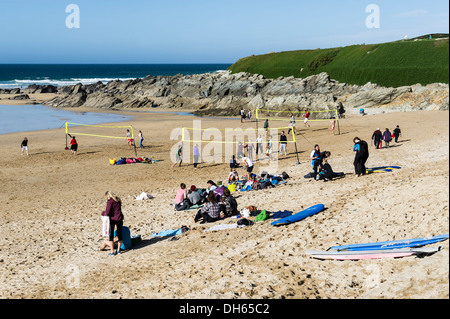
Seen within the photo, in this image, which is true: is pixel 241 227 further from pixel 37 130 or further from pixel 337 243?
pixel 37 130

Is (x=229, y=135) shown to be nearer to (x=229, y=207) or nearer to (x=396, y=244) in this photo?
(x=229, y=207)

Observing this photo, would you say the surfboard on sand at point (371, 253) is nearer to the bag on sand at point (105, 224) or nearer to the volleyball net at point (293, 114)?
the bag on sand at point (105, 224)

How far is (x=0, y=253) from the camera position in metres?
10.1

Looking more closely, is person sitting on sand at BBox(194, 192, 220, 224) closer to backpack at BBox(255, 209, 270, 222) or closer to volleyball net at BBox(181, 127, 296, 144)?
backpack at BBox(255, 209, 270, 222)

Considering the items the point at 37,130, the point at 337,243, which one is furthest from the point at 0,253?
the point at 37,130

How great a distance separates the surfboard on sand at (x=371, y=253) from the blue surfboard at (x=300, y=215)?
1901 mm

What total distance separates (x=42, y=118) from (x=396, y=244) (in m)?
44.2

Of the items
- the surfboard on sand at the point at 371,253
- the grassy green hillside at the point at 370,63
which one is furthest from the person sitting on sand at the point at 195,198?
the grassy green hillside at the point at 370,63

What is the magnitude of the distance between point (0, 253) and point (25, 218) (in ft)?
11.1

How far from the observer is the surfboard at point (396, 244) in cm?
→ 704

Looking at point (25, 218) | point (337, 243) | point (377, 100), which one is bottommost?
point (25, 218)

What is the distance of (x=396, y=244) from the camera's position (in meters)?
7.39

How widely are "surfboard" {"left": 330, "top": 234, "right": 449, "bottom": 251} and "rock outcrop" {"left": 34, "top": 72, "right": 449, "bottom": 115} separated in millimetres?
31334
